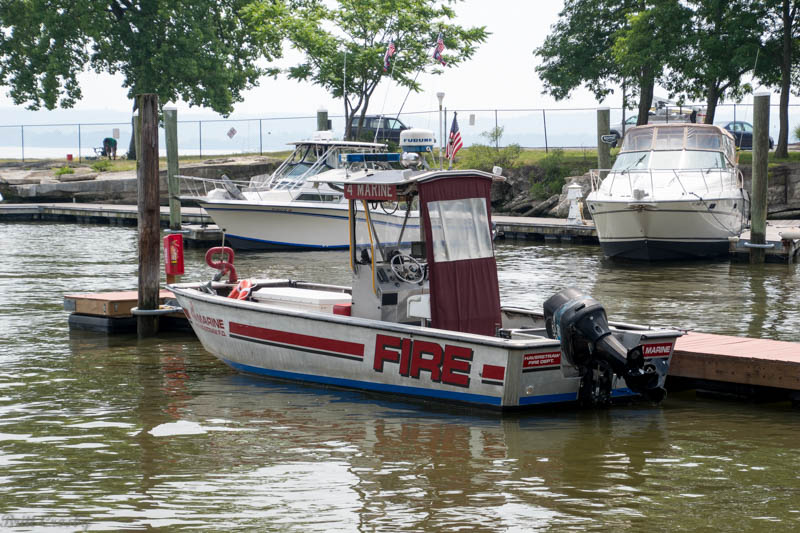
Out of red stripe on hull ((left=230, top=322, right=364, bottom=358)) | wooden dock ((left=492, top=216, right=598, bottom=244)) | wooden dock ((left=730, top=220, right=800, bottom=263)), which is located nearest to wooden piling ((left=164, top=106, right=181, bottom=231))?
wooden dock ((left=492, top=216, right=598, bottom=244))

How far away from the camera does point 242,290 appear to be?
1227 cm

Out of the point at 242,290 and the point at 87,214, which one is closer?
the point at 242,290

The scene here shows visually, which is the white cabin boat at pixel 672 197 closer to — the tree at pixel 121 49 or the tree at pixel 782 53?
the tree at pixel 782 53

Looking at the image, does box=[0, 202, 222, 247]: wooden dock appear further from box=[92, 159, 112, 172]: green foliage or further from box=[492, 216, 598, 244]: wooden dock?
box=[492, 216, 598, 244]: wooden dock

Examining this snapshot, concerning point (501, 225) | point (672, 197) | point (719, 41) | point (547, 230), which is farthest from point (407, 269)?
point (719, 41)

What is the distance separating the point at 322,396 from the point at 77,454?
2.80 metres

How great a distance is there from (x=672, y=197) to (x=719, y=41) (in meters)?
10.8

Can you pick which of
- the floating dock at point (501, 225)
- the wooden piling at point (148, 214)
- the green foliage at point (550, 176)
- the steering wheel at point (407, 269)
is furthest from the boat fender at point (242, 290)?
the green foliage at point (550, 176)

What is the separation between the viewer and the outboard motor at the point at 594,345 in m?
8.84

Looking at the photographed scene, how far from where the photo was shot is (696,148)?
2414 centimetres

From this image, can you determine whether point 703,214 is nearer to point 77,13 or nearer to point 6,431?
point 6,431

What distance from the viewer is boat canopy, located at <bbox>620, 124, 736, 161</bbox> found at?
79.6 feet

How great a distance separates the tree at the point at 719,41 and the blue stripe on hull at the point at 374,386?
23.4 meters

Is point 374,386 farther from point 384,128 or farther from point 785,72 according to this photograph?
point 384,128
